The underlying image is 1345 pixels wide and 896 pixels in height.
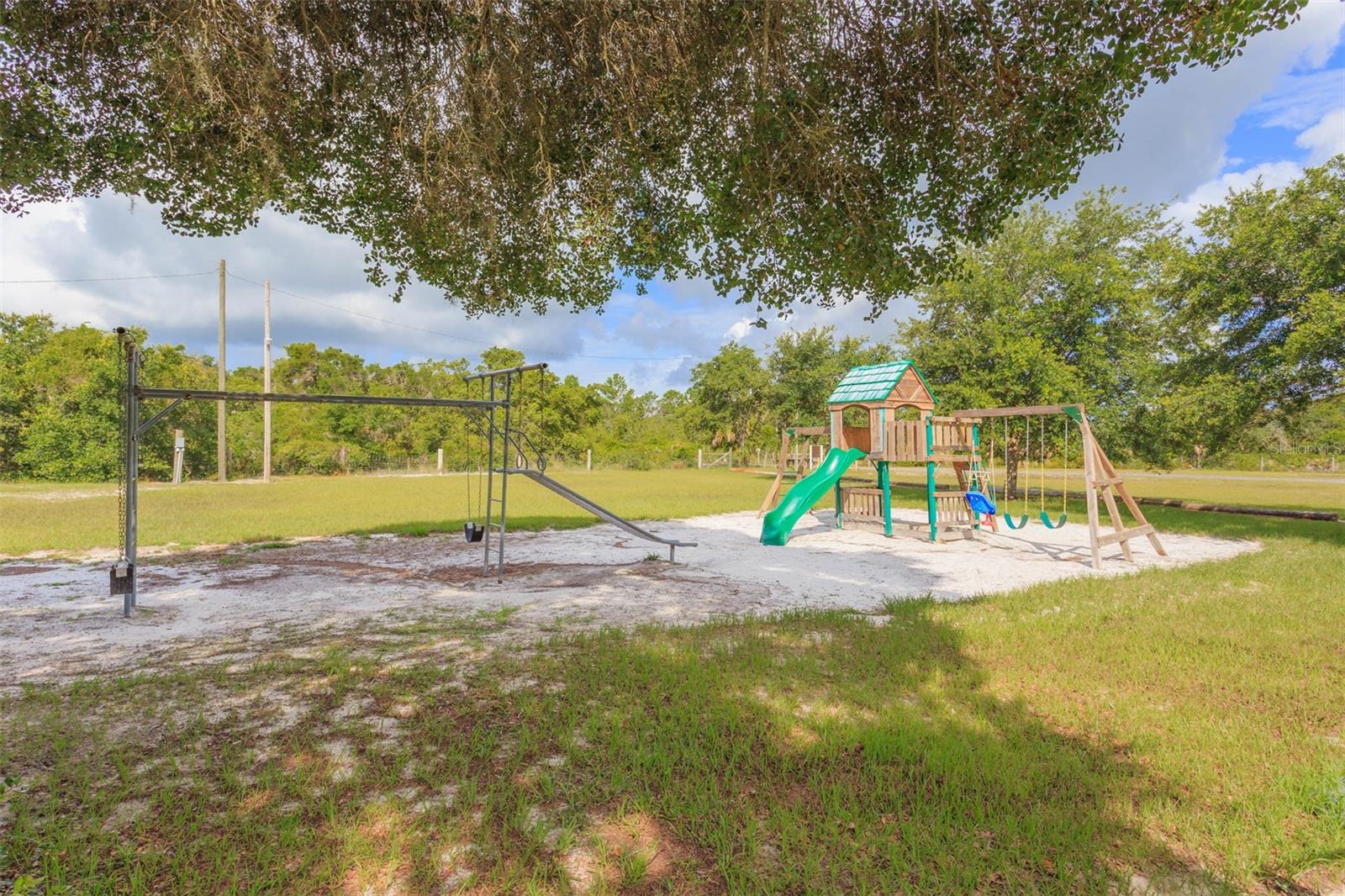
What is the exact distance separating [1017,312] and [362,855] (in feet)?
67.2

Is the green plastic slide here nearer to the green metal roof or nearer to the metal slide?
the green metal roof

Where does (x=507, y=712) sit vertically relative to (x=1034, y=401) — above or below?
below

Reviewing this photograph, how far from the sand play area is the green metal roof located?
9.11 ft

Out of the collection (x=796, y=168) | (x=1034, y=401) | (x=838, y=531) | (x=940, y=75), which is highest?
(x=940, y=75)

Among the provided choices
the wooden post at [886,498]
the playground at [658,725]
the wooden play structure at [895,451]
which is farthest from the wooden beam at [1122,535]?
the wooden post at [886,498]

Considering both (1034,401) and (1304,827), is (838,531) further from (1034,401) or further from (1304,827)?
(1304,827)

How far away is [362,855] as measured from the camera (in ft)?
7.77

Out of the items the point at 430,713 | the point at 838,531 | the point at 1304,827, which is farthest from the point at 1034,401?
the point at 430,713

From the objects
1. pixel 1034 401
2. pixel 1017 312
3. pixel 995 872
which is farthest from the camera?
pixel 1017 312

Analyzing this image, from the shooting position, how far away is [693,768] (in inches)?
121

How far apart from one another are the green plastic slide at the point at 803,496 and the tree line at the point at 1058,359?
15.9 feet

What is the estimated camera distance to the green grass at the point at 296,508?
37.5ft

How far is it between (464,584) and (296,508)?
11.5 meters

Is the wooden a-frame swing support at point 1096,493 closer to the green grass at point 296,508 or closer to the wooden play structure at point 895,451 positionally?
the wooden play structure at point 895,451
